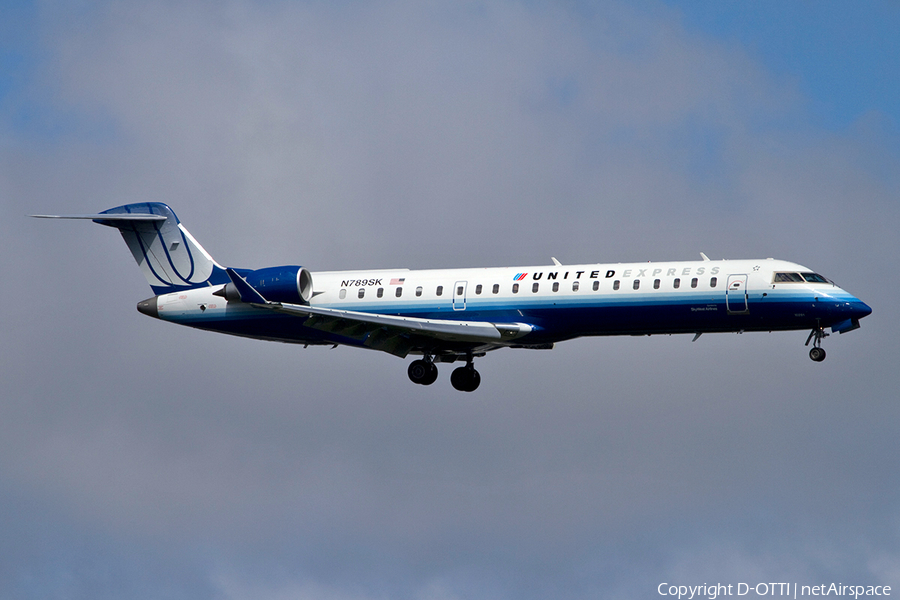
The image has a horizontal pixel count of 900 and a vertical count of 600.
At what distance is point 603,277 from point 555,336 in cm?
232

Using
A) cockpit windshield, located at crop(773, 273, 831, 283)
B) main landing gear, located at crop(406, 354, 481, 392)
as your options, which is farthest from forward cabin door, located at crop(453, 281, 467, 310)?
cockpit windshield, located at crop(773, 273, 831, 283)

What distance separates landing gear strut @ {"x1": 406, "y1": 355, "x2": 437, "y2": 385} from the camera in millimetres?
41656

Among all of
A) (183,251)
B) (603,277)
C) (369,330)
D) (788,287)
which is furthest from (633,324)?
(183,251)

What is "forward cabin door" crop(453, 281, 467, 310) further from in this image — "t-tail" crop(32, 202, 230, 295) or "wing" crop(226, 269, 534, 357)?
"t-tail" crop(32, 202, 230, 295)

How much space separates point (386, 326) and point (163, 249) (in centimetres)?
970

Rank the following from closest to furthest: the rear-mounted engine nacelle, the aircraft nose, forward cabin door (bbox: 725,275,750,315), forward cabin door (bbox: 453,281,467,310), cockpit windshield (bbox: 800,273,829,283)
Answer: forward cabin door (bbox: 725,275,750,315) → cockpit windshield (bbox: 800,273,829,283) → forward cabin door (bbox: 453,281,467,310) → the rear-mounted engine nacelle → the aircraft nose

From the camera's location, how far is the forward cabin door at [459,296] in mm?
40062

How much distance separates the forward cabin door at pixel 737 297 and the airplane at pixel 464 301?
29mm

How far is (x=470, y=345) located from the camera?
40969 mm

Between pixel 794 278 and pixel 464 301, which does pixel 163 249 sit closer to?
pixel 464 301

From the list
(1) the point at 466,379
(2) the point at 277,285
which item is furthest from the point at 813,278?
(2) the point at 277,285

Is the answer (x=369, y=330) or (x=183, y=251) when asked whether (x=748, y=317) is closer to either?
(x=369, y=330)

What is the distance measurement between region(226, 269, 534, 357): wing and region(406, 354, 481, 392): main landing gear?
66.5 inches

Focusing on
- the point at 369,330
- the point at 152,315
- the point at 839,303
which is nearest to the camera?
the point at 839,303
